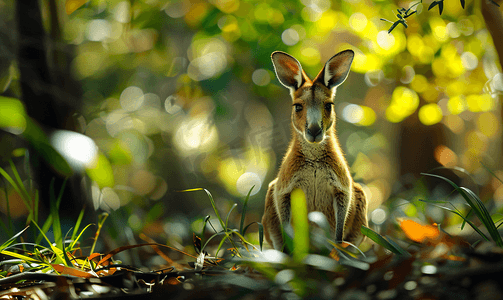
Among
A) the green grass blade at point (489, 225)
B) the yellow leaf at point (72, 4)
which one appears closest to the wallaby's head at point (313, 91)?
the green grass blade at point (489, 225)

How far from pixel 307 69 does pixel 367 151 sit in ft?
13.7

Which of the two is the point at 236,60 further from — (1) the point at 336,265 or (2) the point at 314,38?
(1) the point at 336,265

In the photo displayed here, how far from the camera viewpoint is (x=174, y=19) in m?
5.79

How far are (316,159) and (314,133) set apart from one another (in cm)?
28

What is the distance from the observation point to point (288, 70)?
6.87 feet

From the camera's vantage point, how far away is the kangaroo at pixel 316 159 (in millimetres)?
1966

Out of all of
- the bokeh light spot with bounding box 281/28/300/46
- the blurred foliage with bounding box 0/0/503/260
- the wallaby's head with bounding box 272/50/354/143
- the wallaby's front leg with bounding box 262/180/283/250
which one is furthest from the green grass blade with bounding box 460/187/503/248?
the bokeh light spot with bounding box 281/28/300/46

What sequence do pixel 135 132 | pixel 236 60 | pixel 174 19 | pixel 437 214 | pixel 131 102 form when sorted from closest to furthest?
pixel 437 214
pixel 236 60
pixel 174 19
pixel 135 132
pixel 131 102

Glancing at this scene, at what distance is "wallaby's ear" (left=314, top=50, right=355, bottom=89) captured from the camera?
1915 mm

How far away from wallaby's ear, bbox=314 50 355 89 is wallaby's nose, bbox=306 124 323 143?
1.18ft

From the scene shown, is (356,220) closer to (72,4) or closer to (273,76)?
(273,76)

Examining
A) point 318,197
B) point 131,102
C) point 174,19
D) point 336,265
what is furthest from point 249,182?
point 131,102

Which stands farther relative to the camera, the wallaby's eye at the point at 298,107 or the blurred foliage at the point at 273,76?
the blurred foliage at the point at 273,76

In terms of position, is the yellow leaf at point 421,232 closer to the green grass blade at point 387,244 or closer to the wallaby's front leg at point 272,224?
the green grass blade at point 387,244
